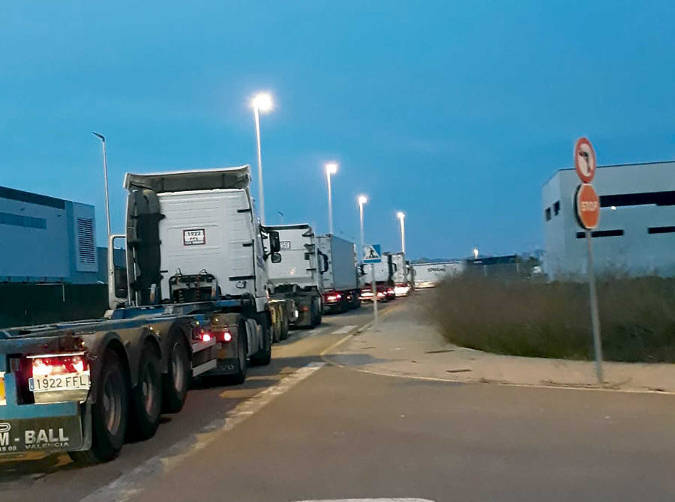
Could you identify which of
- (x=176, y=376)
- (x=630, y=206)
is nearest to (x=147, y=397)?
(x=176, y=376)

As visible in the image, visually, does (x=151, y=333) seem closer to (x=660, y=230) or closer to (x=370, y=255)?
(x=370, y=255)

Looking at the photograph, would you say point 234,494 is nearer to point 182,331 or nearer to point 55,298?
point 182,331

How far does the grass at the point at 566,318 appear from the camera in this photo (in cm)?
1484

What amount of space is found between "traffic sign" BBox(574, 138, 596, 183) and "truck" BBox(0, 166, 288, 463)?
6.38 m

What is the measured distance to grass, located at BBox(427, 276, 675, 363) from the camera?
584 inches

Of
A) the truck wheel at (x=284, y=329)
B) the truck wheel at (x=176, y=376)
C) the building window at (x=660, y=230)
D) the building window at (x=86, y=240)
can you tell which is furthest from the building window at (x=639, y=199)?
the truck wheel at (x=176, y=376)

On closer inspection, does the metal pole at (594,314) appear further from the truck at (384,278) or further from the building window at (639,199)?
the building window at (639,199)

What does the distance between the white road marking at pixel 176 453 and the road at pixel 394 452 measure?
2 centimetres

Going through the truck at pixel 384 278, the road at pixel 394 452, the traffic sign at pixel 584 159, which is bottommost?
the road at pixel 394 452

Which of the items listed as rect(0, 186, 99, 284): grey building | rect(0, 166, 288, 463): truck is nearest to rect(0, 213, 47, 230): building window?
rect(0, 186, 99, 284): grey building

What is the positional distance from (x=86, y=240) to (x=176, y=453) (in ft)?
159

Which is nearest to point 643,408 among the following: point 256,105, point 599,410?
point 599,410

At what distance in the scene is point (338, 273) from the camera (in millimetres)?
40406

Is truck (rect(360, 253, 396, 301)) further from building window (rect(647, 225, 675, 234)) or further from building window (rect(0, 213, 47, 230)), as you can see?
building window (rect(0, 213, 47, 230))
